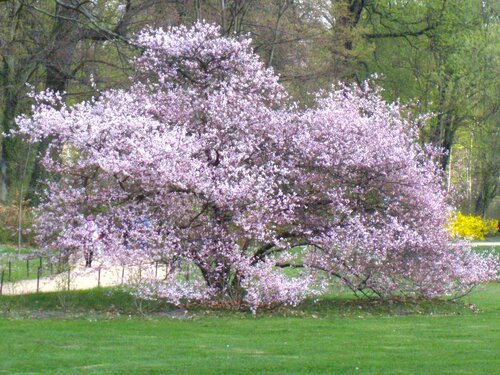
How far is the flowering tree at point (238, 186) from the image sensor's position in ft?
50.8

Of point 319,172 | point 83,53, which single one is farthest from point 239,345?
point 83,53

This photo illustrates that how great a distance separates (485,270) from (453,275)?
656 millimetres

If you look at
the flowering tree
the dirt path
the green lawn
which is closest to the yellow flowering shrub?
the flowering tree

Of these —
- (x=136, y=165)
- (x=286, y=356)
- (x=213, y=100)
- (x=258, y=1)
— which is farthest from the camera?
(x=258, y=1)

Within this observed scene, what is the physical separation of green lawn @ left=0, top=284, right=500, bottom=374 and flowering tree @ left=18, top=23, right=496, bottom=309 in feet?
2.27

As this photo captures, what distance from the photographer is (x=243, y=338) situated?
12.2 metres

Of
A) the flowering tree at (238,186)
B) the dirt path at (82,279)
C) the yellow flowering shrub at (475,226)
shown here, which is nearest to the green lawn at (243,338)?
the dirt path at (82,279)

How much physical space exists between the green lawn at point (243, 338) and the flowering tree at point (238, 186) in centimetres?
69

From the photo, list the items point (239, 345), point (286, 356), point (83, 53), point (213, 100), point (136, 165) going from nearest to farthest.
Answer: point (286, 356)
point (239, 345)
point (136, 165)
point (213, 100)
point (83, 53)

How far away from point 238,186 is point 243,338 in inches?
155

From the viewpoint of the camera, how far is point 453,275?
1719 cm

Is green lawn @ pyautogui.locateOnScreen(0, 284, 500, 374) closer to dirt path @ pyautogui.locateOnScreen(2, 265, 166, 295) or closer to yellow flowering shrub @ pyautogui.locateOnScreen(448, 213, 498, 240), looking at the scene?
dirt path @ pyautogui.locateOnScreen(2, 265, 166, 295)

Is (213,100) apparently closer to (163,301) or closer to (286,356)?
(163,301)

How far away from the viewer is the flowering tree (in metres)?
15.5
